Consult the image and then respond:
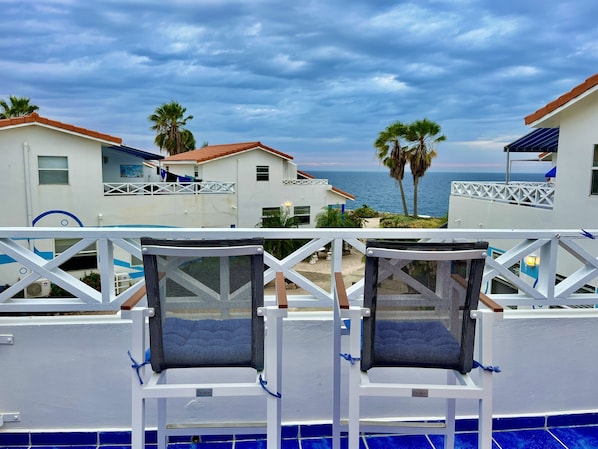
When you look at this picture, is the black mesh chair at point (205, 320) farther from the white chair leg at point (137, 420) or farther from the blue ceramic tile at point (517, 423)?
the blue ceramic tile at point (517, 423)

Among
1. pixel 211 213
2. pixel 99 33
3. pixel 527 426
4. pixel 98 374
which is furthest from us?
pixel 99 33

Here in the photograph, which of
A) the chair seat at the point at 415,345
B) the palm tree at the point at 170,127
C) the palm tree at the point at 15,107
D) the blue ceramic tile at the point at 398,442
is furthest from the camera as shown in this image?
the palm tree at the point at 170,127

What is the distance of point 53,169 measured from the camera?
13.0m

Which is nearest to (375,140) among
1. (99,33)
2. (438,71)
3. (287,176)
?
(287,176)

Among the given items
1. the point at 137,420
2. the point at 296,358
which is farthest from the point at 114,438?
the point at 296,358

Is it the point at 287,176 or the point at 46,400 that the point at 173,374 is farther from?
the point at 287,176

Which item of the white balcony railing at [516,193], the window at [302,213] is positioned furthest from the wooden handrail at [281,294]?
the window at [302,213]

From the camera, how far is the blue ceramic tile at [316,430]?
2256 millimetres

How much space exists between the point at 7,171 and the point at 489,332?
1405cm

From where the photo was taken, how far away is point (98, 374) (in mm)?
2174

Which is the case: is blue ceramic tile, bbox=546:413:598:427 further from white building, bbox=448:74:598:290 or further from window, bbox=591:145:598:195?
window, bbox=591:145:598:195

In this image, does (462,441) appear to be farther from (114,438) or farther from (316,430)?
(114,438)

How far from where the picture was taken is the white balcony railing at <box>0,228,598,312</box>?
215cm

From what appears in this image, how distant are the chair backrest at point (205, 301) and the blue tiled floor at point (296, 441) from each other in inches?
34.8
